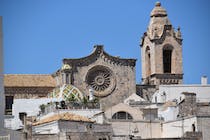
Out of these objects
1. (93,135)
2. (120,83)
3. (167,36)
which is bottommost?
(93,135)

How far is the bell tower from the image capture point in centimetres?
8088

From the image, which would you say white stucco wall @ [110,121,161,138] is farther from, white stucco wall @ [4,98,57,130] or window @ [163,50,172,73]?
window @ [163,50,172,73]

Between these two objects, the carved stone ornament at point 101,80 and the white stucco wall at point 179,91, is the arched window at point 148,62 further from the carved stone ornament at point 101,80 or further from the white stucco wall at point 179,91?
the carved stone ornament at point 101,80

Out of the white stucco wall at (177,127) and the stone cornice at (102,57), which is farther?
the stone cornice at (102,57)

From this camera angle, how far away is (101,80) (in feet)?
241

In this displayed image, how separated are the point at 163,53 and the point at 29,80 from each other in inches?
624

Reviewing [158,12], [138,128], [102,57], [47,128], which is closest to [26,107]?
[102,57]

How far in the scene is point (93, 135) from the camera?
3791 cm

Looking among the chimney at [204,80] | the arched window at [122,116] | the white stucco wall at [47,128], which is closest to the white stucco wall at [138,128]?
the arched window at [122,116]

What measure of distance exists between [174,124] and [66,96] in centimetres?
1086

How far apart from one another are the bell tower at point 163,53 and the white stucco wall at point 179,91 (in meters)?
7.15

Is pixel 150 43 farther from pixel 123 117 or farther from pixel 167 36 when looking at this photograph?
pixel 123 117

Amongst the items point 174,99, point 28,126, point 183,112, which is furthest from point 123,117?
point 28,126

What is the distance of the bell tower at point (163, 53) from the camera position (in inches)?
3184
